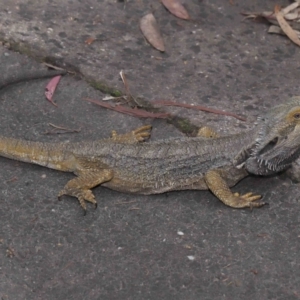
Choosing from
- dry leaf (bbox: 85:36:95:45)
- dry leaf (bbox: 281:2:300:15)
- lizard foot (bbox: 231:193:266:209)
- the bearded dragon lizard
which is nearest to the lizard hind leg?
the bearded dragon lizard

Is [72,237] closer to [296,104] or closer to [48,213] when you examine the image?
[48,213]

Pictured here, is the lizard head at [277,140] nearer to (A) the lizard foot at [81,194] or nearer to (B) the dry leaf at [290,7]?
(A) the lizard foot at [81,194]

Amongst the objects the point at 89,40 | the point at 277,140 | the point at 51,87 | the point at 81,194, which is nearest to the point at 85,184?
the point at 81,194

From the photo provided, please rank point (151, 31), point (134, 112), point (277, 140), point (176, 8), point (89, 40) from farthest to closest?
point (176, 8) < point (151, 31) < point (89, 40) < point (134, 112) < point (277, 140)

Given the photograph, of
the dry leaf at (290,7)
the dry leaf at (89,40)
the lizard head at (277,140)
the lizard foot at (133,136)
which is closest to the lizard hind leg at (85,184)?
the lizard foot at (133,136)

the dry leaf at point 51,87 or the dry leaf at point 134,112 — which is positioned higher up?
the dry leaf at point 134,112

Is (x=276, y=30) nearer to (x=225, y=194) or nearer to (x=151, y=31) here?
(x=151, y=31)

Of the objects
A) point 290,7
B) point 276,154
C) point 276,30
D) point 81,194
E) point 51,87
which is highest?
point 276,154

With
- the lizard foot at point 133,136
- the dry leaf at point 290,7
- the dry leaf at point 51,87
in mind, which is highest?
the dry leaf at point 290,7
